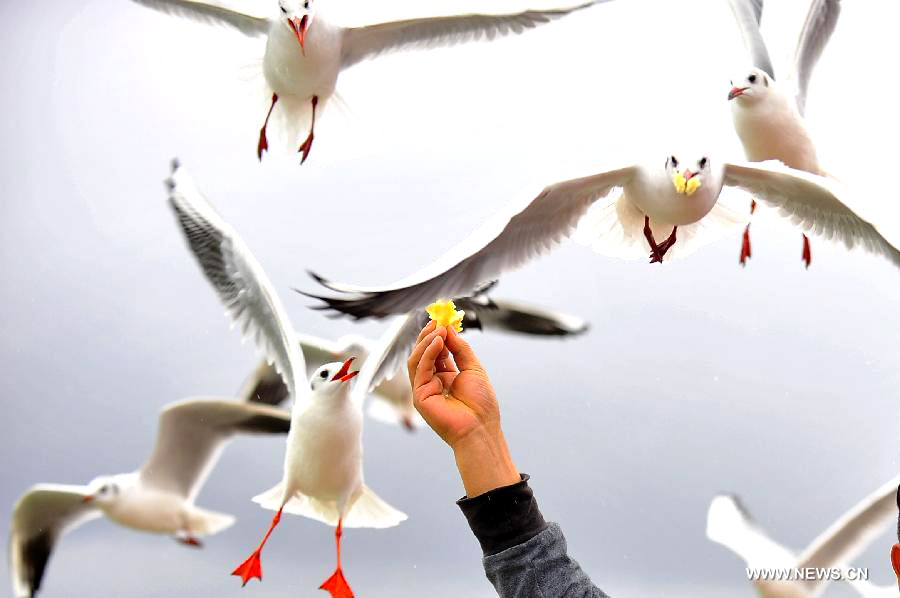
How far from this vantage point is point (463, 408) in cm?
66

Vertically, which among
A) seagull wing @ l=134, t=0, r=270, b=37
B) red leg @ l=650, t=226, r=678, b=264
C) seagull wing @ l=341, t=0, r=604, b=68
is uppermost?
seagull wing @ l=134, t=0, r=270, b=37

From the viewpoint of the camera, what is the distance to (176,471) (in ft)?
6.75

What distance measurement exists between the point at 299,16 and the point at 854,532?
124 cm

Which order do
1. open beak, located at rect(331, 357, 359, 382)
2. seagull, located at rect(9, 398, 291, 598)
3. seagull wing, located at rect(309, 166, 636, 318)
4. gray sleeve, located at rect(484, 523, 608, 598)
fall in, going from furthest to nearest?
seagull, located at rect(9, 398, 291, 598) → open beak, located at rect(331, 357, 359, 382) → seagull wing, located at rect(309, 166, 636, 318) → gray sleeve, located at rect(484, 523, 608, 598)

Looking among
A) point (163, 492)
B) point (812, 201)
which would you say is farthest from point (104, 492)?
point (812, 201)

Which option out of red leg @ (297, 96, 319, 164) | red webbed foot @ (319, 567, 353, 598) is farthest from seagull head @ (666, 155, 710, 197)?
red webbed foot @ (319, 567, 353, 598)

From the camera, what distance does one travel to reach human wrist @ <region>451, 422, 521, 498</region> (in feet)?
2.05

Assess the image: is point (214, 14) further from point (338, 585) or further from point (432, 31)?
point (338, 585)

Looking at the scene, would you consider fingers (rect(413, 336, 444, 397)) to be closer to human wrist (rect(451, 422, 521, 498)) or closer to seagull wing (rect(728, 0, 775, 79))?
human wrist (rect(451, 422, 521, 498))

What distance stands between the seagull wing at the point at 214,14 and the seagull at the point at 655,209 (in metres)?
0.65

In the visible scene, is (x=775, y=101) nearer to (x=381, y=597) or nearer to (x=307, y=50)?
(x=307, y=50)

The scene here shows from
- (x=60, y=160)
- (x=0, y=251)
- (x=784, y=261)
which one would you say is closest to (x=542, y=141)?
(x=784, y=261)

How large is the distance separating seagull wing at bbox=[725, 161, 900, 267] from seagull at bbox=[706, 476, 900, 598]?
642mm

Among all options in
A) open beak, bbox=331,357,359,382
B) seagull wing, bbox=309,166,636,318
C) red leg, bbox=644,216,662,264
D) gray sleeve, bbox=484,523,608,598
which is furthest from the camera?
open beak, bbox=331,357,359,382
